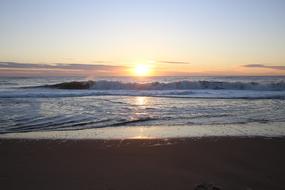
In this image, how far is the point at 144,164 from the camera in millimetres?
5457

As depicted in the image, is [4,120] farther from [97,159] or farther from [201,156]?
[201,156]

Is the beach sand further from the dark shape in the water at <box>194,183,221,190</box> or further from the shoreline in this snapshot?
the shoreline

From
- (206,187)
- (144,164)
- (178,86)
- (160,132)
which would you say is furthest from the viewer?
(178,86)

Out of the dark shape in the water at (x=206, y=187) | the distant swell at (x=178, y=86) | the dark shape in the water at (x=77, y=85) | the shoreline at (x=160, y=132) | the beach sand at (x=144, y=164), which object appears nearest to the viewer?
the dark shape in the water at (x=206, y=187)

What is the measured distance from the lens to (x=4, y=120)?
32.8 ft

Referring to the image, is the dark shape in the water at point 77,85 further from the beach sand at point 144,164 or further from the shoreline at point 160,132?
the beach sand at point 144,164

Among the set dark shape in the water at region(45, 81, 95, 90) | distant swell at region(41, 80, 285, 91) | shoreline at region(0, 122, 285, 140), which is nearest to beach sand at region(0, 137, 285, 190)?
shoreline at region(0, 122, 285, 140)

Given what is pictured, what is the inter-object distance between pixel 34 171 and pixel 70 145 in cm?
174

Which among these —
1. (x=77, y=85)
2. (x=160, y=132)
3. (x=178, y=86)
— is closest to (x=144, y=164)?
(x=160, y=132)

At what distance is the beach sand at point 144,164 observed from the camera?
4.55m

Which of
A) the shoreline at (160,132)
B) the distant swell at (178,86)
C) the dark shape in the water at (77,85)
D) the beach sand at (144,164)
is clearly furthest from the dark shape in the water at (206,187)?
the dark shape in the water at (77,85)

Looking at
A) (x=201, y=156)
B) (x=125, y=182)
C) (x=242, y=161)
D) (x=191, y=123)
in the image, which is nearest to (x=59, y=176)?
(x=125, y=182)

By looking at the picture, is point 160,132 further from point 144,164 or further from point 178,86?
point 178,86

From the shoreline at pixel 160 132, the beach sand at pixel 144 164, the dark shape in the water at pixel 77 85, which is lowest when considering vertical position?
the beach sand at pixel 144 164
